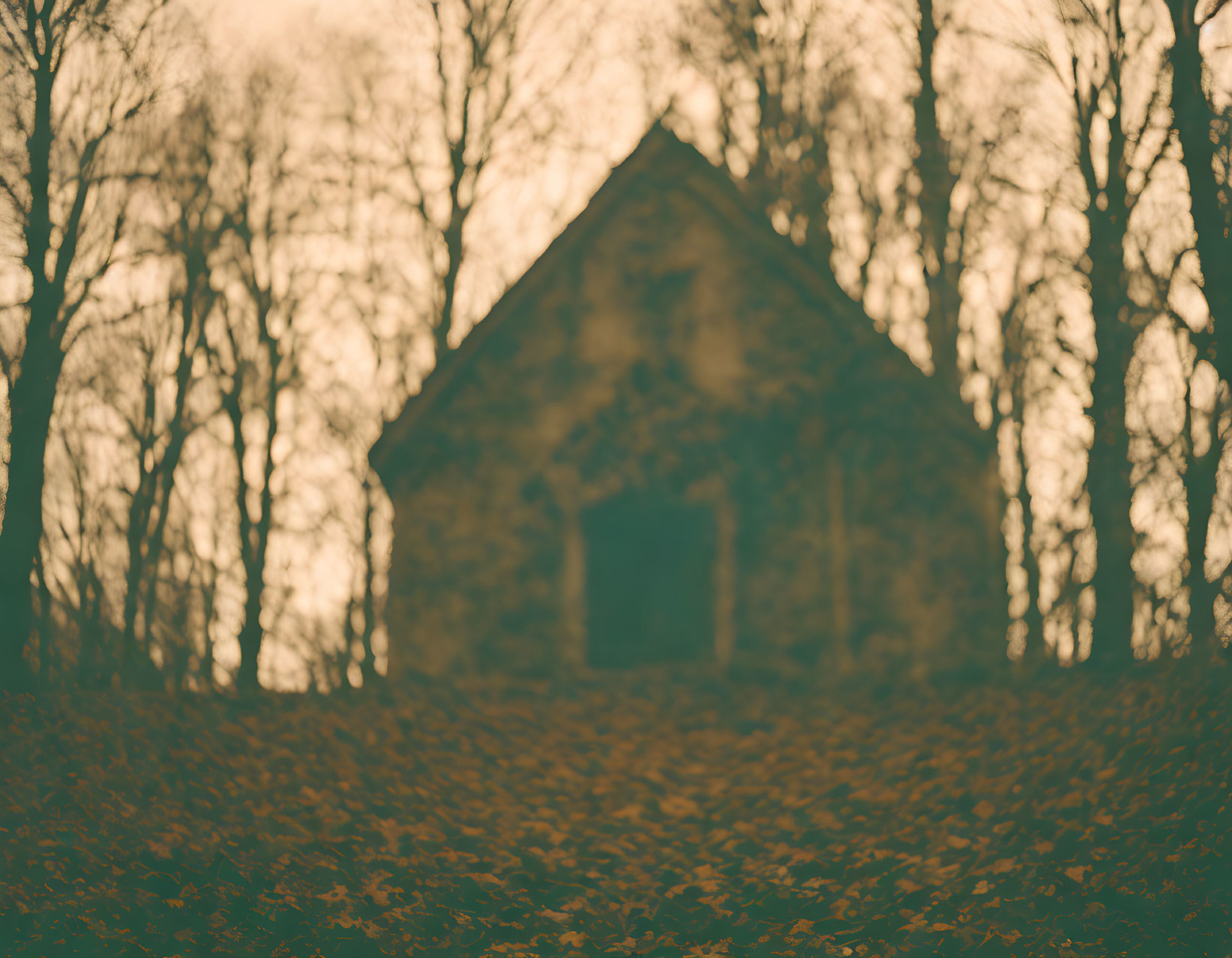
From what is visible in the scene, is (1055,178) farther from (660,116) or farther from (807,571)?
(807,571)

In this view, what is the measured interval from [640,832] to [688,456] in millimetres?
6714

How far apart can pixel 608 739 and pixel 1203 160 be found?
805 centimetres

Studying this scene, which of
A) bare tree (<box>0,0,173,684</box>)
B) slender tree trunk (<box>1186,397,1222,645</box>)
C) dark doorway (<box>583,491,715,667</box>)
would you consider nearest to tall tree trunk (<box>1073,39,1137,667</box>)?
slender tree trunk (<box>1186,397,1222,645</box>)

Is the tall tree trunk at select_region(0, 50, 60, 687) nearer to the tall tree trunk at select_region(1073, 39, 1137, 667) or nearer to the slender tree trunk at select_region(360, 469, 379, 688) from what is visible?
the slender tree trunk at select_region(360, 469, 379, 688)

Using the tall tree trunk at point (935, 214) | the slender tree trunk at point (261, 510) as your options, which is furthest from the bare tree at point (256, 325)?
the tall tree trunk at point (935, 214)

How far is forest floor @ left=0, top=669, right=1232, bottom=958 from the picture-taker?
17.0ft

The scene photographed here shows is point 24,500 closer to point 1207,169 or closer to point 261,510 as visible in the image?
point 261,510

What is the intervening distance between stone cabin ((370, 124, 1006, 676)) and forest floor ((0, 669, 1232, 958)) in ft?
8.16

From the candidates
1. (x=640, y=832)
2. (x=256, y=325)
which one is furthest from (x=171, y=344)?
(x=640, y=832)

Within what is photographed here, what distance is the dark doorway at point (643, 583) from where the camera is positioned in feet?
45.4

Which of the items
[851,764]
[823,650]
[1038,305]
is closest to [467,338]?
[823,650]

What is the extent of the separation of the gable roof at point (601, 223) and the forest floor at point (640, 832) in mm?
4653

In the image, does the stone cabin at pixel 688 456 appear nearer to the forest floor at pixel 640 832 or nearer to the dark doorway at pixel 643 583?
the dark doorway at pixel 643 583

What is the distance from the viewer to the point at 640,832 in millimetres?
7215
